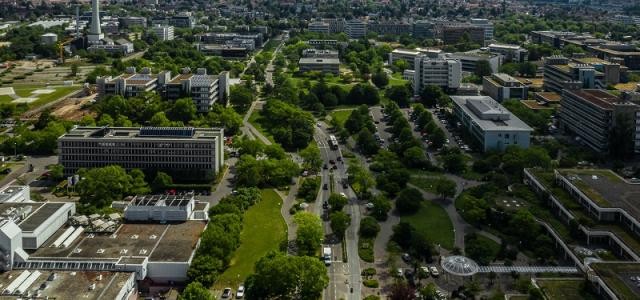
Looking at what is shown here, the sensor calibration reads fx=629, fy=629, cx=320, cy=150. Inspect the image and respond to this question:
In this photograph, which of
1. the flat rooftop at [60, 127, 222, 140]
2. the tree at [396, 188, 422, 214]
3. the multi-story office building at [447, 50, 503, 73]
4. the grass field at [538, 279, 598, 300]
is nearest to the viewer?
the grass field at [538, 279, 598, 300]

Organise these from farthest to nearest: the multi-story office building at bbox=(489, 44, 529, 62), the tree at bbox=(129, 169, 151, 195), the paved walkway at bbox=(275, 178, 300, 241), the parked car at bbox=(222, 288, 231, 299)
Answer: the multi-story office building at bbox=(489, 44, 529, 62)
the tree at bbox=(129, 169, 151, 195)
the paved walkway at bbox=(275, 178, 300, 241)
the parked car at bbox=(222, 288, 231, 299)

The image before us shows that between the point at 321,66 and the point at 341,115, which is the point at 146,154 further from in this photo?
the point at 321,66

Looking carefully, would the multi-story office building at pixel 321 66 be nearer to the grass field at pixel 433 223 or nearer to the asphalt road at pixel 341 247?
the asphalt road at pixel 341 247

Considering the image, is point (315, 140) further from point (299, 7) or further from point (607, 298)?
point (299, 7)

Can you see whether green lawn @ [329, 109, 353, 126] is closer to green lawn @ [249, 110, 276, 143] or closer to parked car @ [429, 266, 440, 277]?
green lawn @ [249, 110, 276, 143]

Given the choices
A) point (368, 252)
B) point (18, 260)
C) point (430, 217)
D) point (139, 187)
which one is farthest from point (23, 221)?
point (430, 217)

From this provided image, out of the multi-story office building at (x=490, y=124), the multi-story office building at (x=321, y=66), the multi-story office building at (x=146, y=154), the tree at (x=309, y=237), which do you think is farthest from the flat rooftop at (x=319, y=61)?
the tree at (x=309, y=237)

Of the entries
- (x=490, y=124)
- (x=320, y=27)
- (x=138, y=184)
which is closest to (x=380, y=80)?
(x=490, y=124)

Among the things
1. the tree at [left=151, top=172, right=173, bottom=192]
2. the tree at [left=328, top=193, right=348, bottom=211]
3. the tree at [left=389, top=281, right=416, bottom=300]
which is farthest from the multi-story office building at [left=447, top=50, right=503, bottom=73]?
the tree at [left=389, top=281, right=416, bottom=300]
